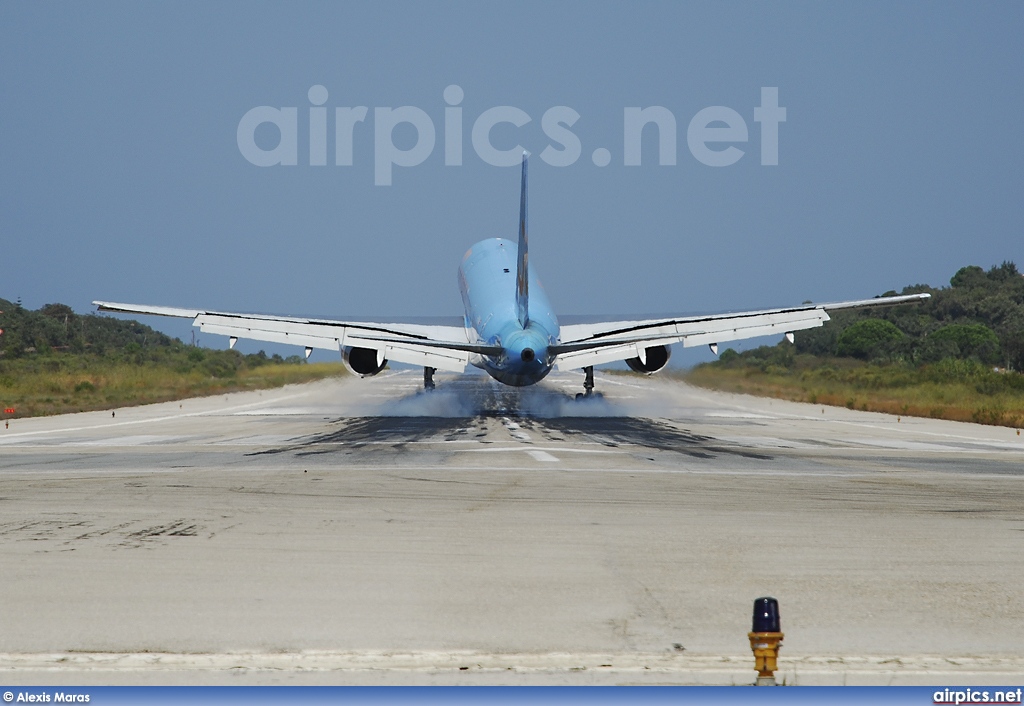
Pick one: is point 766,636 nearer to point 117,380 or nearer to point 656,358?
point 656,358

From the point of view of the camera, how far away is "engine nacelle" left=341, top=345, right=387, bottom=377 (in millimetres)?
39625

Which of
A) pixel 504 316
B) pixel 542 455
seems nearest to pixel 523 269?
pixel 504 316

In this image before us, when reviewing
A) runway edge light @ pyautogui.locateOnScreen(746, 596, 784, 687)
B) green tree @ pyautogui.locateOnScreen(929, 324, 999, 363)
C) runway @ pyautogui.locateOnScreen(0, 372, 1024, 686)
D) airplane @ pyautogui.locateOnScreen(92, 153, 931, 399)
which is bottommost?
runway @ pyautogui.locateOnScreen(0, 372, 1024, 686)

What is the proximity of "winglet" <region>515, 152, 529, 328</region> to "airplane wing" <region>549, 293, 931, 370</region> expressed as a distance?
1.99 meters

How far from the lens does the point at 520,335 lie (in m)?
36.6

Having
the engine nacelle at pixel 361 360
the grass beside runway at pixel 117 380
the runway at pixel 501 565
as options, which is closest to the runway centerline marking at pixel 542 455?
the runway at pixel 501 565

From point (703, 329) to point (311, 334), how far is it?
47.8 ft

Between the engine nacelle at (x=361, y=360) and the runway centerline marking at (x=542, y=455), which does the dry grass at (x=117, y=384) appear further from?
the runway centerline marking at (x=542, y=455)

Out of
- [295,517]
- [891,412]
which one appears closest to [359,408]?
[891,412]

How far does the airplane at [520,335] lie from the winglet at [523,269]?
0.04m

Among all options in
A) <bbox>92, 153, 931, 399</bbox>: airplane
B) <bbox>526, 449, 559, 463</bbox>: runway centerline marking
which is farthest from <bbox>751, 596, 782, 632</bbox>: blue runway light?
<bbox>92, 153, 931, 399</bbox>: airplane

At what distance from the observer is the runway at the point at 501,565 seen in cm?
773

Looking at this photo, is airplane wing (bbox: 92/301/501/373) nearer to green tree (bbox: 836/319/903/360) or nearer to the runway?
the runway

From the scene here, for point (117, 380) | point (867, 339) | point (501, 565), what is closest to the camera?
point (501, 565)
